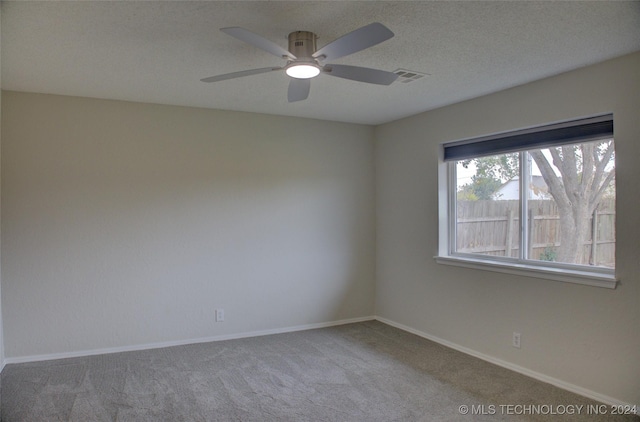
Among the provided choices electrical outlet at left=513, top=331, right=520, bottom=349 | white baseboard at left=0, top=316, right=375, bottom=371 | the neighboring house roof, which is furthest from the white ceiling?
white baseboard at left=0, top=316, right=375, bottom=371

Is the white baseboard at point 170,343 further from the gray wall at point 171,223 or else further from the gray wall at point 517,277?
the gray wall at point 517,277

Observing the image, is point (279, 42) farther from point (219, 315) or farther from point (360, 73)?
point (219, 315)

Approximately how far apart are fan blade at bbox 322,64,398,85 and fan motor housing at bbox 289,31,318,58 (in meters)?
0.14

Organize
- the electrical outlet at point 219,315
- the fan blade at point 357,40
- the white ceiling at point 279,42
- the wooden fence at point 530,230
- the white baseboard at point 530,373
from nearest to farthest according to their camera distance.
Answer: the fan blade at point 357,40
the white ceiling at point 279,42
the white baseboard at point 530,373
the wooden fence at point 530,230
the electrical outlet at point 219,315

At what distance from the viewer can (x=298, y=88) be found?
2.73m

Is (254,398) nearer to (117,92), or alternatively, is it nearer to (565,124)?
(117,92)

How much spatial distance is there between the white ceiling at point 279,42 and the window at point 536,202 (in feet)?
1.86

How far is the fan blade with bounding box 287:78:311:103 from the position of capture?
8.67 ft

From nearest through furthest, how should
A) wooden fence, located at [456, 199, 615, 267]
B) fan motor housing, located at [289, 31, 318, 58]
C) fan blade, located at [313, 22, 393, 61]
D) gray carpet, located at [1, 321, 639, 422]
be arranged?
fan blade, located at [313, 22, 393, 61] → fan motor housing, located at [289, 31, 318, 58] → gray carpet, located at [1, 321, 639, 422] → wooden fence, located at [456, 199, 615, 267]

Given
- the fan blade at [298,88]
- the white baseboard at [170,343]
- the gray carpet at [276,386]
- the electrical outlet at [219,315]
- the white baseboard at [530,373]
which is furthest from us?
the electrical outlet at [219,315]

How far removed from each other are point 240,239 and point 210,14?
→ 261 cm

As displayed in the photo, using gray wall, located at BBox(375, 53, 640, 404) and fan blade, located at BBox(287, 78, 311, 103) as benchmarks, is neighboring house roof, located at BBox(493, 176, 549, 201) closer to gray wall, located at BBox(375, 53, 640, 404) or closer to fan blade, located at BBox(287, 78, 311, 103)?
gray wall, located at BBox(375, 53, 640, 404)

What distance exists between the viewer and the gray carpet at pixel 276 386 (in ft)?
9.06

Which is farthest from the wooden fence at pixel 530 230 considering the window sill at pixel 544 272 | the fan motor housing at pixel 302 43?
the fan motor housing at pixel 302 43
